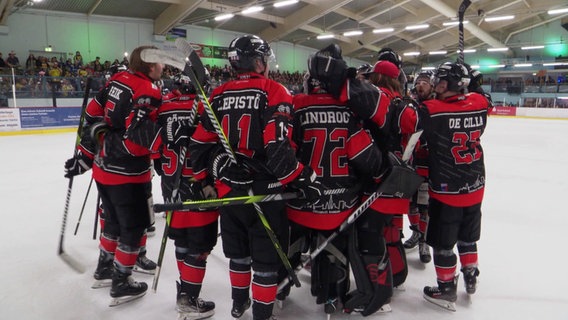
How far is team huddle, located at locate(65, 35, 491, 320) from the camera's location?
5.60 ft

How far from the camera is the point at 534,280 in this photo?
2.42 meters

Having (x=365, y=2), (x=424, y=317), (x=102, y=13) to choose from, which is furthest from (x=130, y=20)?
(x=424, y=317)

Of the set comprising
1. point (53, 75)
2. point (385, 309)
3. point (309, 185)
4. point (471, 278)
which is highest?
point (53, 75)

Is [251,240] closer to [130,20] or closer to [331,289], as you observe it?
[331,289]

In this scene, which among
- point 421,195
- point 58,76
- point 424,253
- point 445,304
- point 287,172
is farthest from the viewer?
point 58,76

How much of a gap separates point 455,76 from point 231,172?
4.08 feet

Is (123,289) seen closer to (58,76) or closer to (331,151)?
(331,151)

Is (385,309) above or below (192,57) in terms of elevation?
below

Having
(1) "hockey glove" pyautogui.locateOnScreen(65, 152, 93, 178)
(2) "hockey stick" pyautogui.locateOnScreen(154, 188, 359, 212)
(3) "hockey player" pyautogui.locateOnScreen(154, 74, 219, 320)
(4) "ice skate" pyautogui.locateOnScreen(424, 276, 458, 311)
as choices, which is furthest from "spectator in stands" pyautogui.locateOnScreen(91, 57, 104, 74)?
(4) "ice skate" pyautogui.locateOnScreen(424, 276, 458, 311)

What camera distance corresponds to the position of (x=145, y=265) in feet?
8.48

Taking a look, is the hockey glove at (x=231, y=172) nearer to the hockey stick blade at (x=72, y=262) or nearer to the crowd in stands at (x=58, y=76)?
the hockey stick blade at (x=72, y=262)

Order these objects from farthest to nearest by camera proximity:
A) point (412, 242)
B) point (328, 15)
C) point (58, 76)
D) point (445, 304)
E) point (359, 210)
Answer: point (328, 15) → point (58, 76) → point (412, 242) → point (445, 304) → point (359, 210)

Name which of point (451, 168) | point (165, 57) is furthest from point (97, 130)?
point (451, 168)

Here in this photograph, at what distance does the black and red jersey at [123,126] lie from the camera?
1968 millimetres
